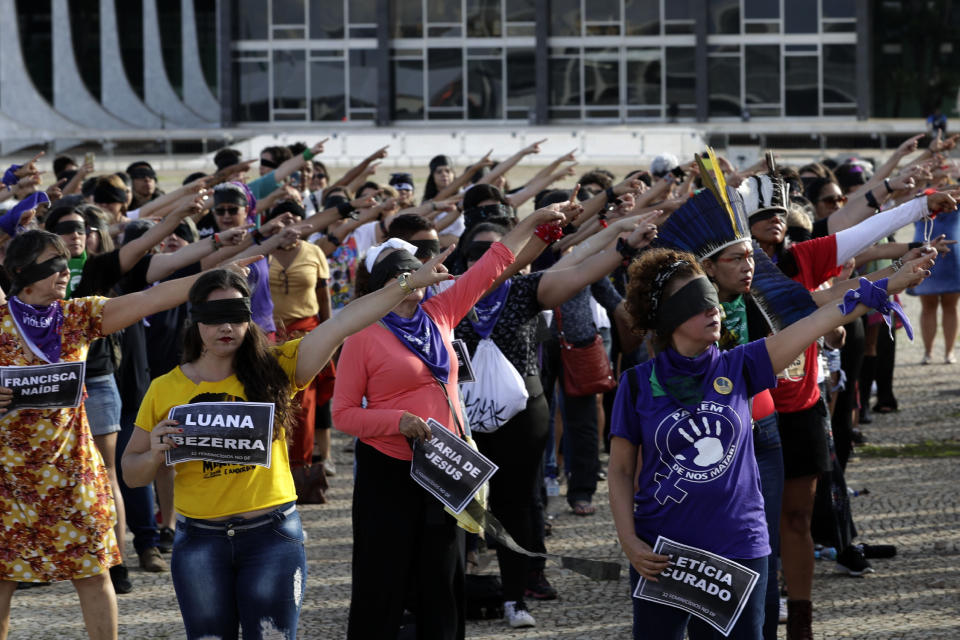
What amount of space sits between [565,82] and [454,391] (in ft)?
155

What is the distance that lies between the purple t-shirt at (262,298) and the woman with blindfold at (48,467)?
9.22 ft

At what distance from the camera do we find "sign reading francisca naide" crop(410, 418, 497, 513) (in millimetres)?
5262

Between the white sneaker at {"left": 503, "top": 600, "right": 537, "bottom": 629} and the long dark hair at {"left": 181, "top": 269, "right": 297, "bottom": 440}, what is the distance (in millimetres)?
2200

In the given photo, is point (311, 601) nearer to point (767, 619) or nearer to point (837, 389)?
point (767, 619)

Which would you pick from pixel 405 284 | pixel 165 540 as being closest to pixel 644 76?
pixel 165 540

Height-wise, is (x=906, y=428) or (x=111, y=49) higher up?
(x=111, y=49)

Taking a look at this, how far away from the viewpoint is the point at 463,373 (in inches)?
233

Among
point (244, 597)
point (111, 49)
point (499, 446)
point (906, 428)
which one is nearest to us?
point (244, 597)

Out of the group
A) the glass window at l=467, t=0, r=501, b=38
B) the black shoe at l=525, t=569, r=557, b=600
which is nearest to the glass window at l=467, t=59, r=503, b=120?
the glass window at l=467, t=0, r=501, b=38

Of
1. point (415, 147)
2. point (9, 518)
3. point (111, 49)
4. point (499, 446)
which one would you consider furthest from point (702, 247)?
point (111, 49)

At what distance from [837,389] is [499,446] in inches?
107

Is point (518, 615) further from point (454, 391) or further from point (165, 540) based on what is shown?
point (165, 540)

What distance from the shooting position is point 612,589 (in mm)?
7312

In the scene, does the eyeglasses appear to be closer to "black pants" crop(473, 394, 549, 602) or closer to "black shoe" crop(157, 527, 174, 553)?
"black pants" crop(473, 394, 549, 602)
